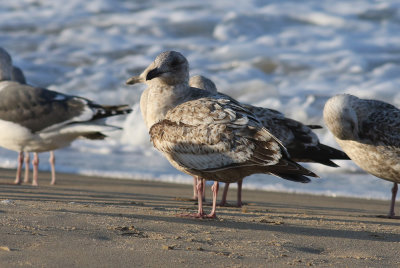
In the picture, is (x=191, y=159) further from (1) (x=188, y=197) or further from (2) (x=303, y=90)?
(2) (x=303, y=90)

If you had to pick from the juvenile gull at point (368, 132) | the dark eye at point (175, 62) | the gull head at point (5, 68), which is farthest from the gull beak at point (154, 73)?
the gull head at point (5, 68)

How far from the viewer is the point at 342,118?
18.8 ft

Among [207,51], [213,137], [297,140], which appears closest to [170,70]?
[213,137]

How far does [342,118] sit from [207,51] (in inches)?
455

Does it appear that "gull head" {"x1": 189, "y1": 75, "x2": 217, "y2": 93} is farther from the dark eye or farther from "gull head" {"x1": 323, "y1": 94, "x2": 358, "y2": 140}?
"gull head" {"x1": 323, "y1": 94, "x2": 358, "y2": 140}

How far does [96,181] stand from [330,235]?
404cm

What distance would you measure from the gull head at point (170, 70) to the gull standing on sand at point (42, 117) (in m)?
2.15

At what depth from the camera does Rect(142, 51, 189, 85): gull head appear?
569 centimetres

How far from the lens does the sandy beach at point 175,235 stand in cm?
359

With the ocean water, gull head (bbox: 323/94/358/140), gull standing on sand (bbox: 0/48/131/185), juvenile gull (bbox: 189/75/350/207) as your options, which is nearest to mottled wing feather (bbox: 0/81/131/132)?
gull standing on sand (bbox: 0/48/131/185)

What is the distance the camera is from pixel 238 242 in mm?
4156

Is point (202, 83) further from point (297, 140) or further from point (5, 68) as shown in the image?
point (5, 68)

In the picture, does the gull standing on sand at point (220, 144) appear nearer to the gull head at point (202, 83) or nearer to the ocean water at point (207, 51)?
the gull head at point (202, 83)

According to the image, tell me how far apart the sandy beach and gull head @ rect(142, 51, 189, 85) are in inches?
41.8
